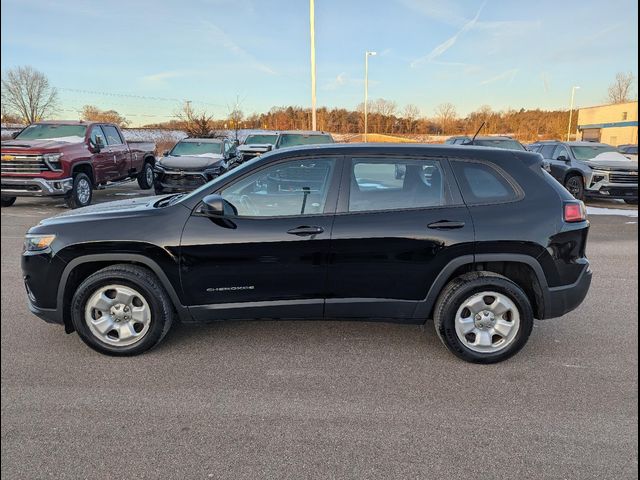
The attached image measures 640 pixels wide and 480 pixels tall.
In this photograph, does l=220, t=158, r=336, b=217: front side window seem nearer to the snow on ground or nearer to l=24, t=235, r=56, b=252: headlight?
l=24, t=235, r=56, b=252: headlight

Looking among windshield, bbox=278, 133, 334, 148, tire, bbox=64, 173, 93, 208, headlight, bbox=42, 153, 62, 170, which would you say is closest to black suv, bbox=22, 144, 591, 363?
headlight, bbox=42, 153, 62, 170

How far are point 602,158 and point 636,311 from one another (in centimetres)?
966

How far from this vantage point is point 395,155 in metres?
3.53

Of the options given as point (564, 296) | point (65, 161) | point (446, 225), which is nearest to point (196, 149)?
point (65, 161)

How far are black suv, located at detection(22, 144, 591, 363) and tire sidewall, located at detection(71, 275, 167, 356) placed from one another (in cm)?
1

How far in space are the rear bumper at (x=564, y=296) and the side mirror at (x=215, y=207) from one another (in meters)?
2.55

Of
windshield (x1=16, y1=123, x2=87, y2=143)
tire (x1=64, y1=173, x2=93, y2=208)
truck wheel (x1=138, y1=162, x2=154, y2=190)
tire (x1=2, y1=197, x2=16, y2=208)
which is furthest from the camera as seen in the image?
truck wheel (x1=138, y1=162, x2=154, y2=190)

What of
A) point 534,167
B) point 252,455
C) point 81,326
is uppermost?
point 534,167

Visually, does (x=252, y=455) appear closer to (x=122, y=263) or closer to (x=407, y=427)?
(x=407, y=427)

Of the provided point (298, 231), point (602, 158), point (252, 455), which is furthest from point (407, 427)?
point (602, 158)

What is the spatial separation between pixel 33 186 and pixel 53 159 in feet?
2.43

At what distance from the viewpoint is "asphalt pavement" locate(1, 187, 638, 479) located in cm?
235

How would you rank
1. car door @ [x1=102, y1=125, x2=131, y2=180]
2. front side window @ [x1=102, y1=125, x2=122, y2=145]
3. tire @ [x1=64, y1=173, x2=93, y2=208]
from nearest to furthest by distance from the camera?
tire @ [x1=64, y1=173, x2=93, y2=208] < car door @ [x1=102, y1=125, x2=131, y2=180] < front side window @ [x1=102, y1=125, x2=122, y2=145]

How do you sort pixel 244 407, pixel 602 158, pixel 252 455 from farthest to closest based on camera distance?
pixel 602 158 < pixel 244 407 < pixel 252 455
